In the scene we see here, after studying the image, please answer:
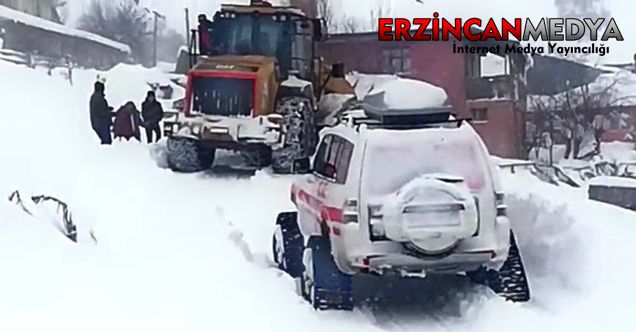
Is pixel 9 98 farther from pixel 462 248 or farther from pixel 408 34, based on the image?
pixel 462 248

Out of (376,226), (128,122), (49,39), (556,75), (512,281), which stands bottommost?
(512,281)

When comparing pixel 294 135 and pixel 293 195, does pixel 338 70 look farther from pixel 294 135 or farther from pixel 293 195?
pixel 293 195

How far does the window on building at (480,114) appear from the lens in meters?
2.24

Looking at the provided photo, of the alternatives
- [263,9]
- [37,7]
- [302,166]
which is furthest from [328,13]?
[37,7]

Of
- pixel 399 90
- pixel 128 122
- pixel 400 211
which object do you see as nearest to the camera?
pixel 400 211

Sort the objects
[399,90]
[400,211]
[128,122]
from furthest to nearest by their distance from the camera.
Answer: [128,122], [399,90], [400,211]

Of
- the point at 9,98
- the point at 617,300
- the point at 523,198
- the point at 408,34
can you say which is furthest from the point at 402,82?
the point at 9,98

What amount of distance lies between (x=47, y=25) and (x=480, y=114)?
1109mm

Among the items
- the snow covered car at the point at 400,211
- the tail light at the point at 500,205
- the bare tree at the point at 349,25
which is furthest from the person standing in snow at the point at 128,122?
the tail light at the point at 500,205

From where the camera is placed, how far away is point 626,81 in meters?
2.35

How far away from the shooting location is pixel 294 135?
230 cm

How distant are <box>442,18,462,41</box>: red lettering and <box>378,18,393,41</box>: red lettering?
0.13m

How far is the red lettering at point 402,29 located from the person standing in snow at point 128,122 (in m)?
0.68

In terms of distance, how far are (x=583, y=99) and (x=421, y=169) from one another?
462 mm
